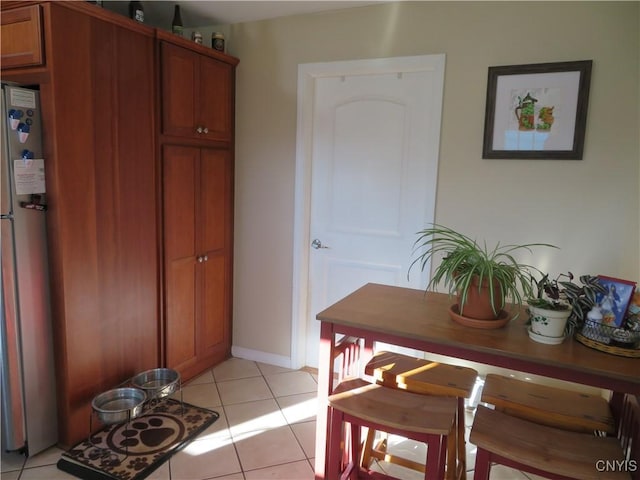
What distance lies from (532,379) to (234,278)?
2.02 metres

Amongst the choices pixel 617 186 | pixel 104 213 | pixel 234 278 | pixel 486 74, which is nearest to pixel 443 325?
pixel 617 186

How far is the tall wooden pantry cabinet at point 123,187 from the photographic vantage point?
206cm

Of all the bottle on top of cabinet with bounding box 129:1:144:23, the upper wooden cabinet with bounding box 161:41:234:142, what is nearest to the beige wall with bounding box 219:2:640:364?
the upper wooden cabinet with bounding box 161:41:234:142

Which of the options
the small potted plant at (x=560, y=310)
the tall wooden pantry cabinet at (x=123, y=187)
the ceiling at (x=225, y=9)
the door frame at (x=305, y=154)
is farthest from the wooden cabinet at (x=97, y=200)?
the small potted plant at (x=560, y=310)

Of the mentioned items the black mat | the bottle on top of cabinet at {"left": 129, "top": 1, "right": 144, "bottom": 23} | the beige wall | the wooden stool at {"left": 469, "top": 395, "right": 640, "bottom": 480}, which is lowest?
the black mat

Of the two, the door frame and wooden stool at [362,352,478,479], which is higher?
the door frame

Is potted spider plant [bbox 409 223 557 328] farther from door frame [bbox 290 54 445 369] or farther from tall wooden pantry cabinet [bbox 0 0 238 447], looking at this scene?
tall wooden pantry cabinet [bbox 0 0 238 447]

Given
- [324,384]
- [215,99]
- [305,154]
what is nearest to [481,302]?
[324,384]

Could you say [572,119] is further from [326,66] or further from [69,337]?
[69,337]

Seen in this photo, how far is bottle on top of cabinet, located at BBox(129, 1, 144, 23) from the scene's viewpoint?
248 cm

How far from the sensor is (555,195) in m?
2.42

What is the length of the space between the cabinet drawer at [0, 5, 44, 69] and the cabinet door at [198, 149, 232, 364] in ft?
3.46

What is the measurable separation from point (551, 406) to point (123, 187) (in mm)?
2180

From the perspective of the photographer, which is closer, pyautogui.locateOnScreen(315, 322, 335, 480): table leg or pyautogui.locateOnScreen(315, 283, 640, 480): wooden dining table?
pyautogui.locateOnScreen(315, 283, 640, 480): wooden dining table
